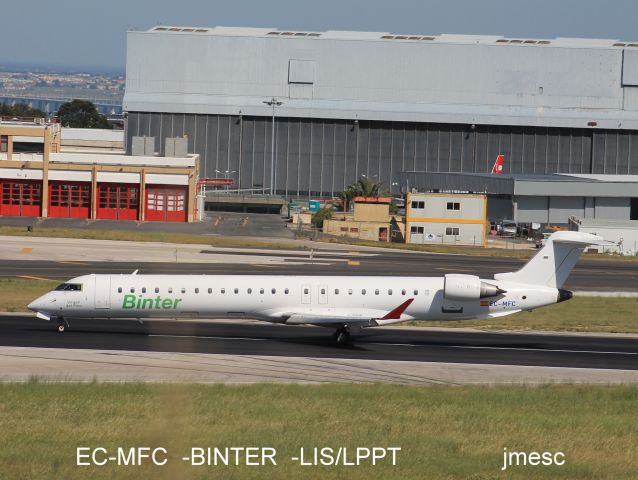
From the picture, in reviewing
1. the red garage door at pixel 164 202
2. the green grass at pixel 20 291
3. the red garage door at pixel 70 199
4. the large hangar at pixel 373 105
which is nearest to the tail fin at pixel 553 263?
the green grass at pixel 20 291

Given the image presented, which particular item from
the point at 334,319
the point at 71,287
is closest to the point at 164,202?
the point at 71,287

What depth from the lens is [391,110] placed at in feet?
468

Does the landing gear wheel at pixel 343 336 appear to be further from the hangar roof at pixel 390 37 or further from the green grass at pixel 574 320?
the hangar roof at pixel 390 37

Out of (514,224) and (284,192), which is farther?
(284,192)

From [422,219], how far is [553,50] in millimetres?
58680

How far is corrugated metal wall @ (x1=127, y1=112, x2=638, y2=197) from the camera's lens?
142 meters

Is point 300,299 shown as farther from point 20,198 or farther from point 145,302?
Result: point 20,198

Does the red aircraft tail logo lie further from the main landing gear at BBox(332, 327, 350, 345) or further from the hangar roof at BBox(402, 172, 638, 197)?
the main landing gear at BBox(332, 327, 350, 345)

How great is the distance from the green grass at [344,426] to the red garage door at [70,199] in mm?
69556

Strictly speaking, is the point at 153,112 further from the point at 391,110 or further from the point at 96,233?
the point at 96,233

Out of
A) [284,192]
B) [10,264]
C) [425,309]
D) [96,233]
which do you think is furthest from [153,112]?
[425,309]

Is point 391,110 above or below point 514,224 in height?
above

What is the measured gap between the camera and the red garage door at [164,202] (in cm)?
10069

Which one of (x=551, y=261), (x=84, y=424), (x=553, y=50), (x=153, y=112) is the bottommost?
(x=84, y=424)
